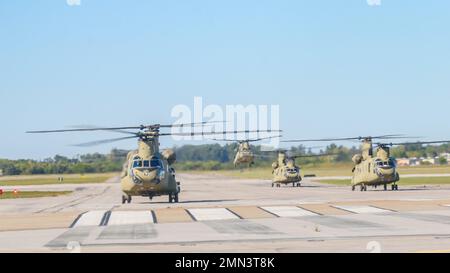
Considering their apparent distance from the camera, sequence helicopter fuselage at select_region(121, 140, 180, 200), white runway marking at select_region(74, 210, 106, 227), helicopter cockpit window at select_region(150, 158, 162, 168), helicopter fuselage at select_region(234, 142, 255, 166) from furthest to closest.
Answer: helicopter fuselage at select_region(234, 142, 255, 166) < helicopter cockpit window at select_region(150, 158, 162, 168) < helicopter fuselage at select_region(121, 140, 180, 200) < white runway marking at select_region(74, 210, 106, 227)

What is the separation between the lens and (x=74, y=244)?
22.6 metres

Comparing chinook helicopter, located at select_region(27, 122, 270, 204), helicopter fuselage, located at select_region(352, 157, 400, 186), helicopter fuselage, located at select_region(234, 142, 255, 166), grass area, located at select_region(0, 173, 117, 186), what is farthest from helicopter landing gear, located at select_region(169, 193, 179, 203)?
grass area, located at select_region(0, 173, 117, 186)

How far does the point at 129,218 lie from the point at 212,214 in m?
3.66

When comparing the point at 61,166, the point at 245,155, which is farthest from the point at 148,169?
the point at 61,166

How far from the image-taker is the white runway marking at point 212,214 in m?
32.8

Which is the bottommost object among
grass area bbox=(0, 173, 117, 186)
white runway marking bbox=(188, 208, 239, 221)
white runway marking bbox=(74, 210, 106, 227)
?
white runway marking bbox=(74, 210, 106, 227)

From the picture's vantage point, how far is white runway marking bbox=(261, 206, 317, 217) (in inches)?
1330

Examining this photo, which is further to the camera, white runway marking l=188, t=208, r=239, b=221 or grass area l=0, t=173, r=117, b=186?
grass area l=0, t=173, r=117, b=186

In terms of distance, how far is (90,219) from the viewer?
33906mm

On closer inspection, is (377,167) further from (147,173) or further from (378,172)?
(147,173)

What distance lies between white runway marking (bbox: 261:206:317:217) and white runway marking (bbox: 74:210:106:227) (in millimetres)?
7435

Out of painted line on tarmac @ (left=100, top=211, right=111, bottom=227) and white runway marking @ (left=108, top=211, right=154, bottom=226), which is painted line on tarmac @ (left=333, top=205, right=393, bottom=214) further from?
painted line on tarmac @ (left=100, top=211, right=111, bottom=227)

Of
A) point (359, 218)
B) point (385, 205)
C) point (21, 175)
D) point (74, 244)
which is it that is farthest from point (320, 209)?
point (21, 175)
